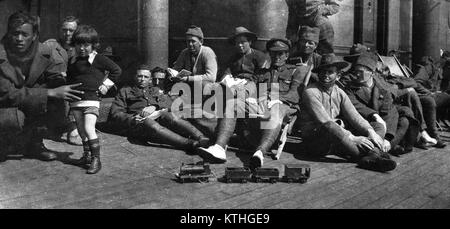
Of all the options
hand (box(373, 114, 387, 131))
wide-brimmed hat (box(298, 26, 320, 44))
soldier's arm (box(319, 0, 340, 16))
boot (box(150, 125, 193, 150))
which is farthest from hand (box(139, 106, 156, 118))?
soldier's arm (box(319, 0, 340, 16))

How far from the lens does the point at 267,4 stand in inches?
330

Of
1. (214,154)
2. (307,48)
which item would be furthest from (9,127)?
(307,48)

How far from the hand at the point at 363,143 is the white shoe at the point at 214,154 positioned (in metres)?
1.59

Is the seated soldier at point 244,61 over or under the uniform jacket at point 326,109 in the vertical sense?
over

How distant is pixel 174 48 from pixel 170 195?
6537 millimetres

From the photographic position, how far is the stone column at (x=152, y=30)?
7.84 metres

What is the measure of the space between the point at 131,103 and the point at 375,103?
351cm

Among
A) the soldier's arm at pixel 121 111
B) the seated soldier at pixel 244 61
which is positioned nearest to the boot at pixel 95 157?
the soldier's arm at pixel 121 111

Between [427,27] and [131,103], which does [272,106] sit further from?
[427,27]

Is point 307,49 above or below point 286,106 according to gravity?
above

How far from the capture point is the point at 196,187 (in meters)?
3.95

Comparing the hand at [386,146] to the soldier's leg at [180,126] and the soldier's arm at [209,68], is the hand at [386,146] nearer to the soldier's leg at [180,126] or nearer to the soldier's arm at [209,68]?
the soldier's leg at [180,126]

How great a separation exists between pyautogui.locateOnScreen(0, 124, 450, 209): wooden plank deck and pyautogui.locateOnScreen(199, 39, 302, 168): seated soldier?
0.23 m

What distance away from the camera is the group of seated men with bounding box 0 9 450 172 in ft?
15.1
